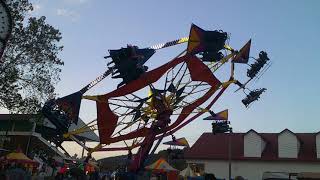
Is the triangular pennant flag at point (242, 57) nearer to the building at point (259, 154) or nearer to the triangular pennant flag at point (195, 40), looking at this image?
the triangular pennant flag at point (195, 40)

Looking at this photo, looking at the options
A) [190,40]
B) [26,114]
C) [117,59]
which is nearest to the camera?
[117,59]

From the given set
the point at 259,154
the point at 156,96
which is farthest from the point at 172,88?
the point at 259,154

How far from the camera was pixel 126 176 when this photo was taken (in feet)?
85.6

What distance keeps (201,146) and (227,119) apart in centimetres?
1866

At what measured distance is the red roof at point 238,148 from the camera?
48.7 metres

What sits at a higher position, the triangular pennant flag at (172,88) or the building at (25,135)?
the triangular pennant flag at (172,88)

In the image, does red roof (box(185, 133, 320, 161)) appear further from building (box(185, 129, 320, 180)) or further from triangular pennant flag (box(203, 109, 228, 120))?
triangular pennant flag (box(203, 109, 228, 120))

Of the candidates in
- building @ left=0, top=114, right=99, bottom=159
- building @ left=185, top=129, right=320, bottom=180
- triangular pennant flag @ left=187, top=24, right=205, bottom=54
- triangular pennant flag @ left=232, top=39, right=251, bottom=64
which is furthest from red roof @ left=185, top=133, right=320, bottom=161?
triangular pennant flag @ left=187, top=24, right=205, bottom=54

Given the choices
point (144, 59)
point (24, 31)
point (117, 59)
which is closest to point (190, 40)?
point (144, 59)

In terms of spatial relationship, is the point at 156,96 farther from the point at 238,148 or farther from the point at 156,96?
the point at 238,148

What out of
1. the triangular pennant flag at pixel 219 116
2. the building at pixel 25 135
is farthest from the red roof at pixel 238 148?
the building at pixel 25 135

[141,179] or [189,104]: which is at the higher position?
[189,104]

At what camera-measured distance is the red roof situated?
48.7m

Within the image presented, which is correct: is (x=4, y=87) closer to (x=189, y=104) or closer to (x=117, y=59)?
(x=117, y=59)
